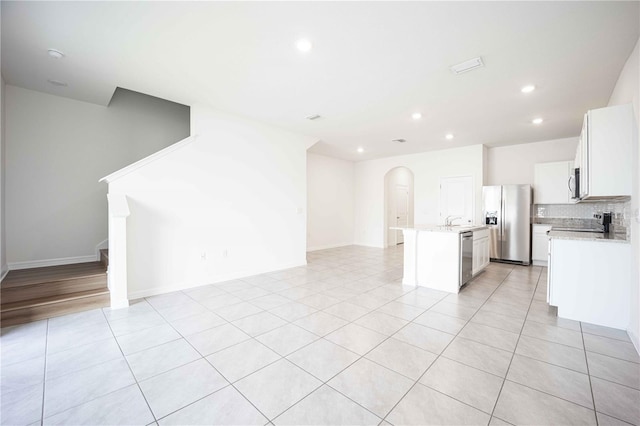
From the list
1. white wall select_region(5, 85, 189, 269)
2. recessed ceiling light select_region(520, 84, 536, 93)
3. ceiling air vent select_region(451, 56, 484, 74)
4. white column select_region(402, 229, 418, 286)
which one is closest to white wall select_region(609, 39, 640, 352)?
recessed ceiling light select_region(520, 84, 536, 93)

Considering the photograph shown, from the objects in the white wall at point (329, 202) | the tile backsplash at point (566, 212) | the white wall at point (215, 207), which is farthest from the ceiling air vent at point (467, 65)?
the white wall at point (329, 202)

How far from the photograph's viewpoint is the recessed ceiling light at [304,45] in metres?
2.50

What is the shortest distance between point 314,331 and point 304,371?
2.17ft

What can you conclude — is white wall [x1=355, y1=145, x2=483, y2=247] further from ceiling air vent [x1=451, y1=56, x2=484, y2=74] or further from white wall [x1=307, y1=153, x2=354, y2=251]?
ceiling air vent [x1=451, y1=56, x2=484, y2=74]

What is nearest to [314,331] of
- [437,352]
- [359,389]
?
[359,389]

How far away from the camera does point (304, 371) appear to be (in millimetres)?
2023

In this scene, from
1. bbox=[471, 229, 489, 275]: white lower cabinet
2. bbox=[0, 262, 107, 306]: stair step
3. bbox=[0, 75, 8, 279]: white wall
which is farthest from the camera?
bbox=[471, 229, 489, 275]: white lower cabinet

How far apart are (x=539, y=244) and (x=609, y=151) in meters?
3.97

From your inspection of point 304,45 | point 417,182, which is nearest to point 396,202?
point 417,182

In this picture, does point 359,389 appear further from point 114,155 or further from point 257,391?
point 114,155

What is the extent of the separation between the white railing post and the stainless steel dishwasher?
15.2ft

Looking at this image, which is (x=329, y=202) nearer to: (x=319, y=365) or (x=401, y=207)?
(x=401, y=207)

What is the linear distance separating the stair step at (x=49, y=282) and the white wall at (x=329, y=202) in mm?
4841

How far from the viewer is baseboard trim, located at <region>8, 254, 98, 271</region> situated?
3737 millimetres
